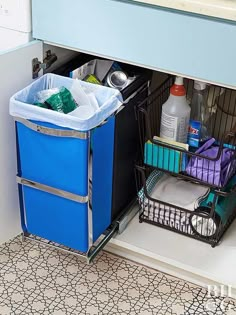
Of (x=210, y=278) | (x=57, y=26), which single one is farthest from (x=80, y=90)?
(x=210, y=278)

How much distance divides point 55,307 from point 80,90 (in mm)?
557

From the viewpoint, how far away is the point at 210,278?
147 centimetres

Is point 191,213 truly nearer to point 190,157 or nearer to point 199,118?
point 190,157

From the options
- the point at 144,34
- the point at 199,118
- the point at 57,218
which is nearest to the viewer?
the point at 144,34

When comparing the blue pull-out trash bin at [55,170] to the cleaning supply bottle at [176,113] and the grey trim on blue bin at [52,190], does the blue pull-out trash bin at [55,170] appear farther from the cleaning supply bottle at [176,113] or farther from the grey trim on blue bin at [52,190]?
the cleaning supply bottle at [176,113]

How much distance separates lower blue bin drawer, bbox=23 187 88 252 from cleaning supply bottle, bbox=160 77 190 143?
1.07ft

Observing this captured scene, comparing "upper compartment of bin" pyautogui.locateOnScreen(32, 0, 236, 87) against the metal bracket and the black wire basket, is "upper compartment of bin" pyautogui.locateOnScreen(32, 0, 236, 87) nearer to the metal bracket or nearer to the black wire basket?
the metal bracket

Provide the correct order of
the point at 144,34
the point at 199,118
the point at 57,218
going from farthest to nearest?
the point at 199,118 → the point at 57,218 → the point at 144,34

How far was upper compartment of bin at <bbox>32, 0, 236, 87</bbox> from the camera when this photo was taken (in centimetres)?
123

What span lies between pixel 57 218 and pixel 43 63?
0.42 m

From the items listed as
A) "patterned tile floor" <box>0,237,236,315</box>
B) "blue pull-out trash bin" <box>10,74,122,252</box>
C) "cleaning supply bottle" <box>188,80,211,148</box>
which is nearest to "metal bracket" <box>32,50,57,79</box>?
"blue pull-out trash bin" <box>10,74,122,252</box>

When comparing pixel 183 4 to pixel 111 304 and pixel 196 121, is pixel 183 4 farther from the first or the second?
pixel 111 304

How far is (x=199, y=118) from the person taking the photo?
164 cm

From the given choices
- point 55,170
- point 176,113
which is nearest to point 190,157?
point 176,113
